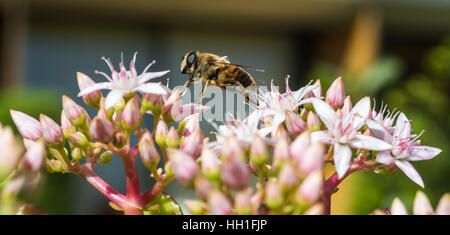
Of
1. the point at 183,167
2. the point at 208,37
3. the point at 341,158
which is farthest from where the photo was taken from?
the point at 208,37

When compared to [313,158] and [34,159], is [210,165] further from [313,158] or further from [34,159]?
[34,159]

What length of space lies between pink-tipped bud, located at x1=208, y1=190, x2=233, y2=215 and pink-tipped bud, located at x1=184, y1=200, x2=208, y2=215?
0.18ft

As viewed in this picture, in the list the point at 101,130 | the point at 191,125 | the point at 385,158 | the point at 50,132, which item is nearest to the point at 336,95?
the point at 385,158

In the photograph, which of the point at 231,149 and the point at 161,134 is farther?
the point at 161,134

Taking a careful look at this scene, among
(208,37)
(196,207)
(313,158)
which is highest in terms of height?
(313,158)

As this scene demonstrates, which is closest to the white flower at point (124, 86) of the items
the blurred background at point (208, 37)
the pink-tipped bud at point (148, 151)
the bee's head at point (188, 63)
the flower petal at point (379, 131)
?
the pink-tipped bud at point (148, 151)

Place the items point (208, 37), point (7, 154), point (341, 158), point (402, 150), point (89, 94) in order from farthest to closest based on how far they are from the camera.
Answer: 1. point (208, 37)
2. point (89, 94)
3. point (402, 150)
4. point (341, 158)
5. point (7, 154)

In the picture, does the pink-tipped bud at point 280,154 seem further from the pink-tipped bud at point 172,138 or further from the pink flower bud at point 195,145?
the pink-tipped bud at point 172,138

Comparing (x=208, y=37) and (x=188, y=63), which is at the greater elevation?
(x=188, y=63)

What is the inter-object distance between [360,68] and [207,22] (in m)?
3.10

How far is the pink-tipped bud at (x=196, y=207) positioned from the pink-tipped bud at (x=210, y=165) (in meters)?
0.06

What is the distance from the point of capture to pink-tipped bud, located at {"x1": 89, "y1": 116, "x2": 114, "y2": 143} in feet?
3.80

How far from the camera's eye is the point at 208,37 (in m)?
10.6

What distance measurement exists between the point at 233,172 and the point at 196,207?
0.10 metres
